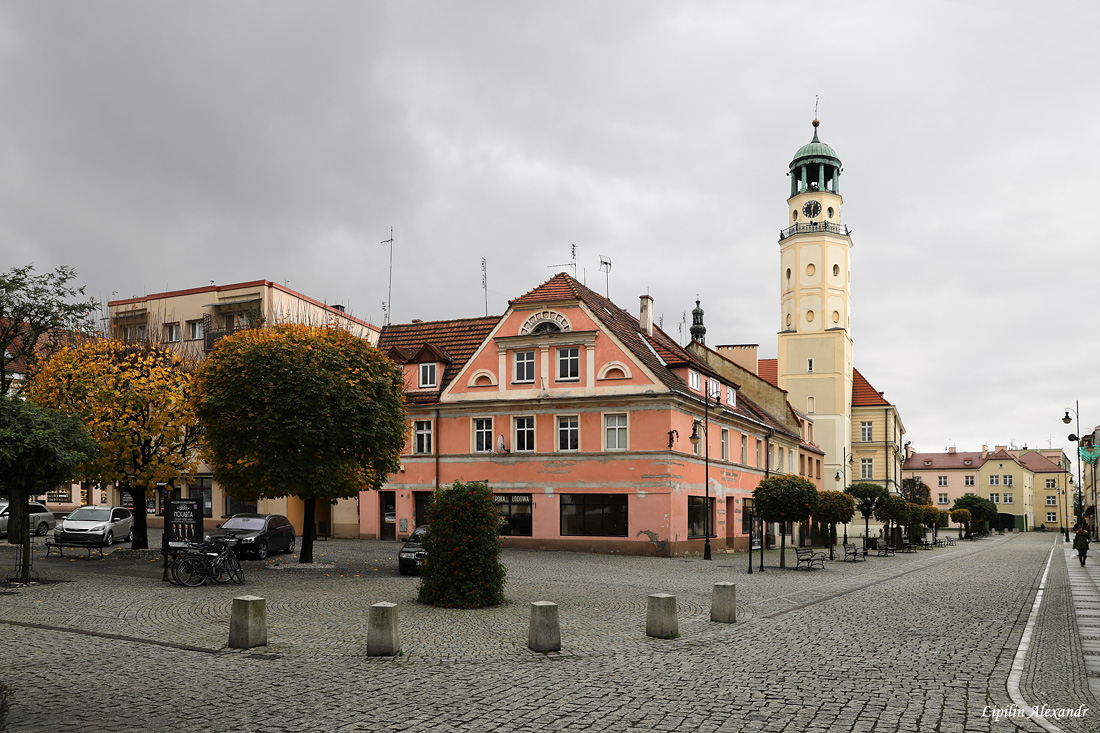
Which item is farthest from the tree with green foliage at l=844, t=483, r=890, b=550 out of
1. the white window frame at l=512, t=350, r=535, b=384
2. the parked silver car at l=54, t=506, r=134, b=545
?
the parked silver car at l=54, t=506, r=134, b=545

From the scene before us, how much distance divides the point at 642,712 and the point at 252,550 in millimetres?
22454

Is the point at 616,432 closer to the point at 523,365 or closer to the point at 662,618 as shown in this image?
the point at 523,365

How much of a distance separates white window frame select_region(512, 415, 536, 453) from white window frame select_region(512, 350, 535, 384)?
5.36 feet

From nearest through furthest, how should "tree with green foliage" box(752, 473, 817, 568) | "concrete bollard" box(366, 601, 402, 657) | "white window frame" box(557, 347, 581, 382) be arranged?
1. "concrete bollard" box(366, 601, 402, 657)
2. "tree with green foliage" box(752, 473, 817, 568)
3. "white window frame" box(557, 347, 581, 382)

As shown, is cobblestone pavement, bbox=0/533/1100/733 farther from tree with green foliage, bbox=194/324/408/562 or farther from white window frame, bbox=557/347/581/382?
white window frame, bbox=557/347/581/382

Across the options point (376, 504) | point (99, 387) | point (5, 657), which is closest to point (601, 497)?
point (376, 504)

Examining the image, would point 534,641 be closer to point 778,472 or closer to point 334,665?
point 334,665

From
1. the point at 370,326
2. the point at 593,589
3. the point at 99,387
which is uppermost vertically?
the point at 370,326

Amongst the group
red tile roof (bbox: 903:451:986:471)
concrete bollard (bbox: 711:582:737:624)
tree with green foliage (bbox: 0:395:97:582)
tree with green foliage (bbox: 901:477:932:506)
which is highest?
tree with green foliage (bbox: 0:395:97:582)

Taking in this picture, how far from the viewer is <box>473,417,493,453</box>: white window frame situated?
131ft

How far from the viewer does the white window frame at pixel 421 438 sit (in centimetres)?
4125

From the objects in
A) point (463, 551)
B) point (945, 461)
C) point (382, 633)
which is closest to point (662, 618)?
point (382, 633)

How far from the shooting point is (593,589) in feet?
73.5

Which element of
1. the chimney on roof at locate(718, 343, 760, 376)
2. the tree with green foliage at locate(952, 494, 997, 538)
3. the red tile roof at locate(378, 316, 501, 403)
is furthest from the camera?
the tree with green foliage at locate(952, 494, 997, 538)
